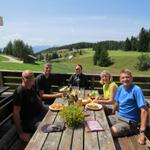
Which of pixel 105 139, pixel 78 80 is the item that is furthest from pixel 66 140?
pixel 78 80

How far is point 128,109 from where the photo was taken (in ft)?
13.0

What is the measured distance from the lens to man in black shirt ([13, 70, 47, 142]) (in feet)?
12.4

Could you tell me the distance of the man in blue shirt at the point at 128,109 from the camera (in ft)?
12.2

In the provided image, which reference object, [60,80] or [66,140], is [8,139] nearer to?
[66,140]

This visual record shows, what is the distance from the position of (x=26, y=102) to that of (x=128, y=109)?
147 centimetres

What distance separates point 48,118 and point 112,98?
168 centimetres

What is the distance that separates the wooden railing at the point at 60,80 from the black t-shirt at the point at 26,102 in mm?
2734

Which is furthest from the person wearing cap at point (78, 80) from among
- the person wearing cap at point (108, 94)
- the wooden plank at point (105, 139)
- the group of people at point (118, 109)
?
the wooden plank at point (105, 139)

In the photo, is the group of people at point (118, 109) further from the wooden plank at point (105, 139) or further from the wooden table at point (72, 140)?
the wooden table at point (72, 140)

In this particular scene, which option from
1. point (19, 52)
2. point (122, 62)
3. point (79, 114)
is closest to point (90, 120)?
point (79, 114)

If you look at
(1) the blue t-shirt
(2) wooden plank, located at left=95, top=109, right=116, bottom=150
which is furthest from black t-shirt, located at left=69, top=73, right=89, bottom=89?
(2) wooden plank, located at left=95, top=109, right=116, bottom=150

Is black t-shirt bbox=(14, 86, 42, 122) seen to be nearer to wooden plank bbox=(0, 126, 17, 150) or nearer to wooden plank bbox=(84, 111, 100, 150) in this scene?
wooden plank bbox=(0, 126, 17, 150)

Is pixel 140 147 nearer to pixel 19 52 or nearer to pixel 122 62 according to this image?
pixel 19 52

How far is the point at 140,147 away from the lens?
3375mm
